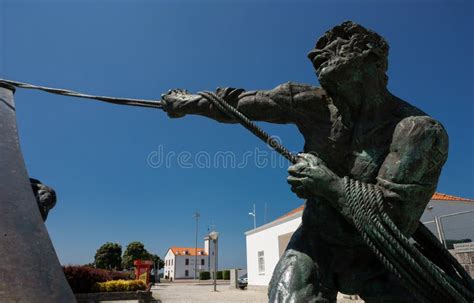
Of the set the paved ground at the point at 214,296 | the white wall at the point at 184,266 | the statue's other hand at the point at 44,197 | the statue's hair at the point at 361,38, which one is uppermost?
the white wall at the point at 184,266

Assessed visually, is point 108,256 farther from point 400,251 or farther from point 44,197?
point 400,251

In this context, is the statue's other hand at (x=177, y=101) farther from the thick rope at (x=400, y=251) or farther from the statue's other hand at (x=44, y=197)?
the statue's other hand at (x=44, y=197)

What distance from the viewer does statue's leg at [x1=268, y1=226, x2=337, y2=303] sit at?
5.55 ft

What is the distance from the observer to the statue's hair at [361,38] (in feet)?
6.19

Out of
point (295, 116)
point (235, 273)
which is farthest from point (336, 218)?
point (235, 273)

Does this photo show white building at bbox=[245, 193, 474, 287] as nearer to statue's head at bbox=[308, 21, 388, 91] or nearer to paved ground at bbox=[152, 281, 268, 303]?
paved ground at bbox=[152, 281, 268, 303]

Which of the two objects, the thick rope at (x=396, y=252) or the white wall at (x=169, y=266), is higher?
the white wall at (x=169, y=266)

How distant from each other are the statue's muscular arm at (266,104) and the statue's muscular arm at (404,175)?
1.29 feet

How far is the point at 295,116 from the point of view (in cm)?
209

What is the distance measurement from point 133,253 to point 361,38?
66188 millimetres

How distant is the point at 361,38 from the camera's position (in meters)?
1.89

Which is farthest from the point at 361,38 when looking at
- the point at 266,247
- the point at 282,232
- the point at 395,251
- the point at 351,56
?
the point at 266,247

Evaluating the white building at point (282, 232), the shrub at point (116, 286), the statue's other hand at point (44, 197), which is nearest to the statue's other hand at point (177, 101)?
the statue's other hand at point (44, 197)

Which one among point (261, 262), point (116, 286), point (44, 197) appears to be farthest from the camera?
point (261, 262)
